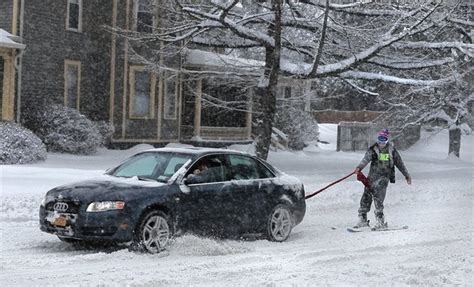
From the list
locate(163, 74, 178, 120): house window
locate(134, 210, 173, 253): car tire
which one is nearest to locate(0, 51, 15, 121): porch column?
locate(163, 74, 178, 120): house window

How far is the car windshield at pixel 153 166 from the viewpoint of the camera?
10.4 metres

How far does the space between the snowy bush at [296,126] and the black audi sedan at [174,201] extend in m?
22.0

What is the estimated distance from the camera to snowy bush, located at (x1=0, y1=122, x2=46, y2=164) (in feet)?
64.3

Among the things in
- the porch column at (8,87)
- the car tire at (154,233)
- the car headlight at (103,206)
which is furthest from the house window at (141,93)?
the car headlight at (103,206)

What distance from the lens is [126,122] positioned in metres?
27.5

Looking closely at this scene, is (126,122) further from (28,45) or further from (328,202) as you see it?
(328,202)

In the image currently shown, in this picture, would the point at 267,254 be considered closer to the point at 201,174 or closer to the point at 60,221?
the point at 201,174

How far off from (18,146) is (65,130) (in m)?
3.58

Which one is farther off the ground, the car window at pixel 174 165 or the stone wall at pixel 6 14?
the stone wall at pixel 6 14

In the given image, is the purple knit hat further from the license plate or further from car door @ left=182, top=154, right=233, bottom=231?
the license plate

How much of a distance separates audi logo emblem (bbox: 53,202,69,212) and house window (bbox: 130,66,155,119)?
18.2 metres

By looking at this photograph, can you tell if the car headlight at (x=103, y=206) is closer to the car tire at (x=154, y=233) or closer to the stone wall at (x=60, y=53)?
the car tire at (x=154, y=233)

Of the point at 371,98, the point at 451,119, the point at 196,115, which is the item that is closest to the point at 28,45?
the point at 196,115

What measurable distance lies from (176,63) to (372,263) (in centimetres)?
1956
